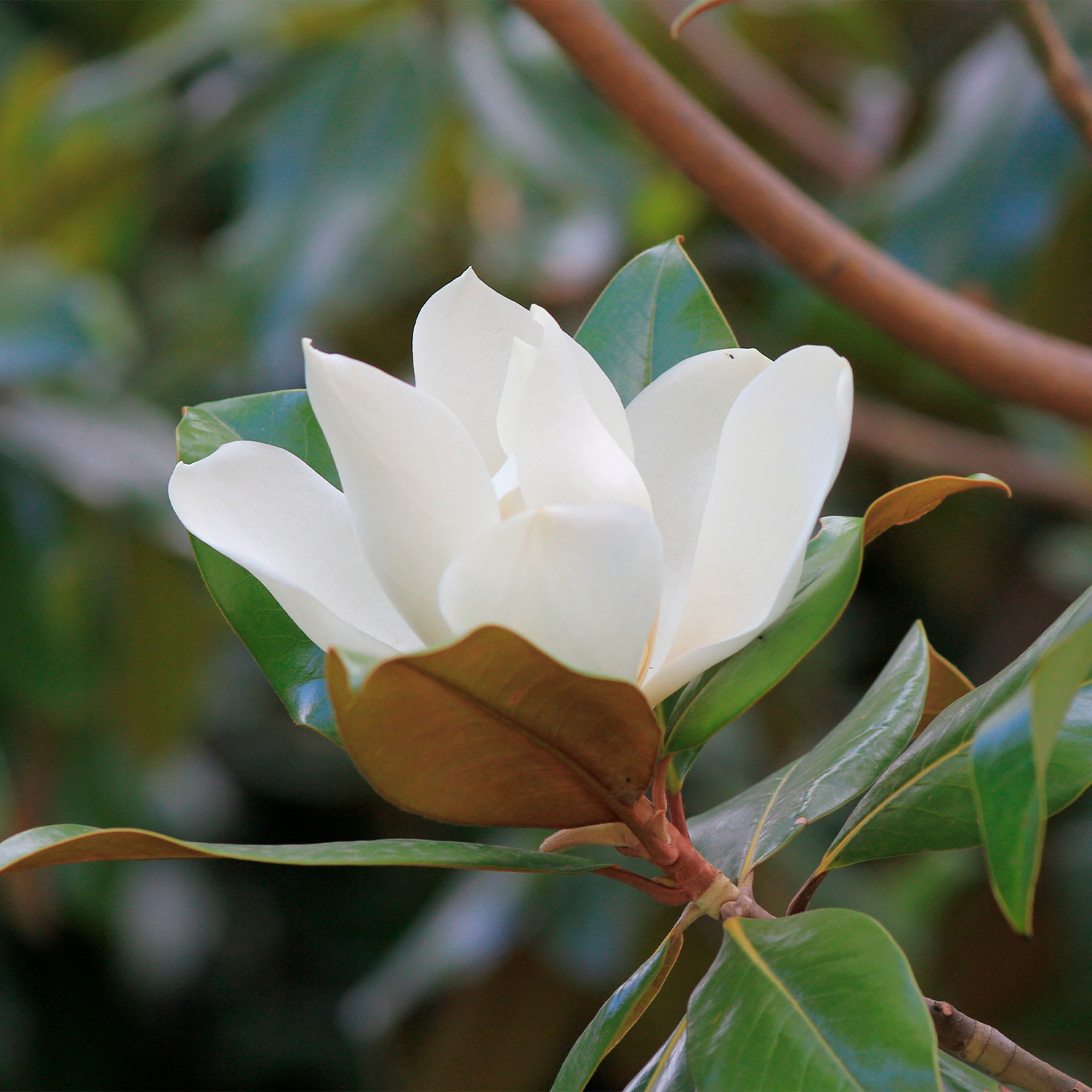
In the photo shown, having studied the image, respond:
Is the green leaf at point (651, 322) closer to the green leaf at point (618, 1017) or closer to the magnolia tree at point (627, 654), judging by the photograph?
the magnolia tree at point (627, 654)

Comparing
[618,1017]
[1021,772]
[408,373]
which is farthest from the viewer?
[408,373]

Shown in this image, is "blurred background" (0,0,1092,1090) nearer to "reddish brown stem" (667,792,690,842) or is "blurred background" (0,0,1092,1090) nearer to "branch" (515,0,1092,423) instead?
"branch" (515,0,1092,423)

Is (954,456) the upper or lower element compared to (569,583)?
lower

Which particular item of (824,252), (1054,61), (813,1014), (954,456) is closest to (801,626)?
(813,1014)

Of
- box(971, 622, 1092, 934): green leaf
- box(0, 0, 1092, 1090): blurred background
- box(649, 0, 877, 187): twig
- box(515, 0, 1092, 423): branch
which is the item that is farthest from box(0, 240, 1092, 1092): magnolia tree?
box(649, 0, 877, 187): twig

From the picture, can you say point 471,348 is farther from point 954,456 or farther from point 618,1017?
point 954,456

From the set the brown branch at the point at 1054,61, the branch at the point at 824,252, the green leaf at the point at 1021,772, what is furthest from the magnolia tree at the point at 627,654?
the brown branch at the point at 1054,61
